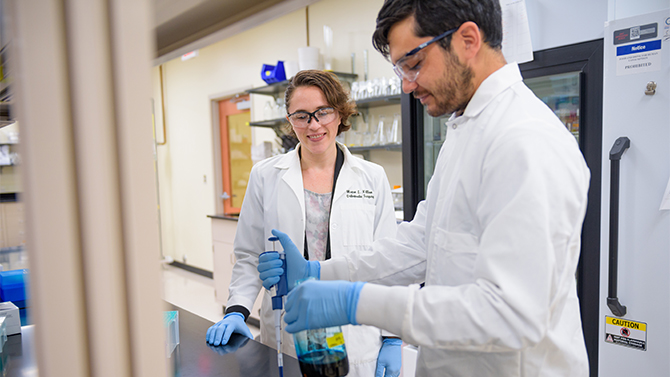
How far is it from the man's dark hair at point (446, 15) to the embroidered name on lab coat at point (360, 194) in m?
0.82

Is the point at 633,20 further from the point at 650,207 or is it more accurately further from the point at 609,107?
the point at 650,207

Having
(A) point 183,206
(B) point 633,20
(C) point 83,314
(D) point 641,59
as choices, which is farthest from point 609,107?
(A) point 183,206

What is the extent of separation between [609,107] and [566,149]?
41.1 inches

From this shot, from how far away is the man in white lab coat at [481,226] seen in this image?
75 cm

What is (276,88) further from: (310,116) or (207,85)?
(310,116)

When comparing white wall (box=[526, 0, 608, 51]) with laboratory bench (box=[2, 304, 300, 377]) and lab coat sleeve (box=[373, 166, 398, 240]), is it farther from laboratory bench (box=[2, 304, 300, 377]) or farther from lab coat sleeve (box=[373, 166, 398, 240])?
laboratory bench (box=[2, 304, 300, 377])

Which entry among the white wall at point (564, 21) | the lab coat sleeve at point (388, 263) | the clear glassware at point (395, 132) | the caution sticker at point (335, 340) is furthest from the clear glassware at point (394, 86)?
the caution sticker at point (335, 340)

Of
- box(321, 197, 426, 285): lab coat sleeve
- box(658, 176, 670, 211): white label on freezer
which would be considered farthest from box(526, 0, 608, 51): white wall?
box(321, 197, 426, 285): lab coat sleeve

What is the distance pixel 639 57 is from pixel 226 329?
173 centimetres

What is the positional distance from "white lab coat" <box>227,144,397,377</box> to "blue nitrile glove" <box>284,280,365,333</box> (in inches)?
27.8

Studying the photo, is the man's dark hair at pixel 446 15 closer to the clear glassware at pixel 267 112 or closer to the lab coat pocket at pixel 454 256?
the lab coat pocket at pixel 454 256

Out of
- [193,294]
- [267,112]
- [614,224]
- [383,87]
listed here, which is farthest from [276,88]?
[614,224]

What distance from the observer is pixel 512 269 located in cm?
75

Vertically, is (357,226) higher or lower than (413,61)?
lower
